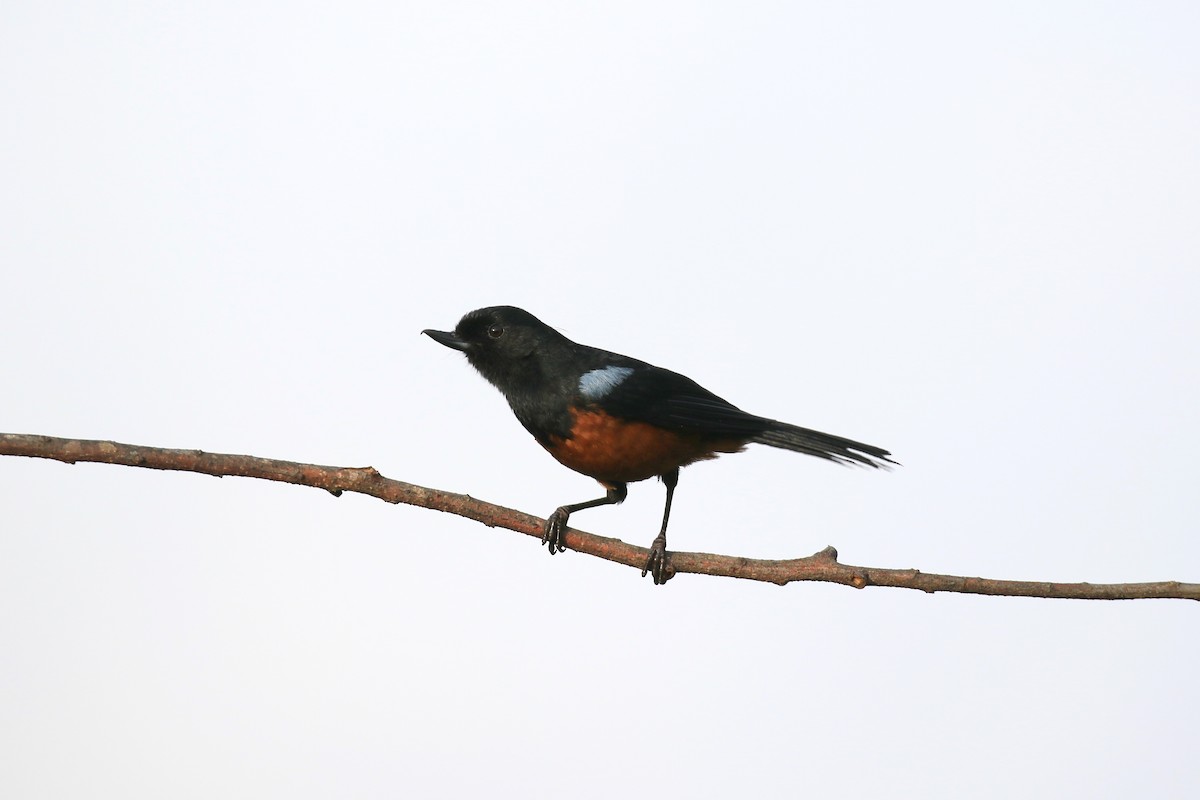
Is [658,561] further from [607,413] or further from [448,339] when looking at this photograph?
[448,339]

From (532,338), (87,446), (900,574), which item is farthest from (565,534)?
(87,446)

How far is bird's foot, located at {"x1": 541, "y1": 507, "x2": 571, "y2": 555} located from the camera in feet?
13.1

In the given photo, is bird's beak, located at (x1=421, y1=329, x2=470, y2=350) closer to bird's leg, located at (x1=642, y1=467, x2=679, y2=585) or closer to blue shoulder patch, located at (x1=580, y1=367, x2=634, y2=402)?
blue shoulder patch, located at (x1=580, y1=367, x2=634, y2=402)

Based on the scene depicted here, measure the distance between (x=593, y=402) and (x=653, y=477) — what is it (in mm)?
450

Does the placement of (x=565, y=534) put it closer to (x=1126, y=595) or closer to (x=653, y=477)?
(x=653, y=477)

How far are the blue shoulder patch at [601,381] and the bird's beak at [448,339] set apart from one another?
51 cm

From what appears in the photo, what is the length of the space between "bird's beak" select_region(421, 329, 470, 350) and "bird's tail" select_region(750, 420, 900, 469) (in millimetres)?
1163

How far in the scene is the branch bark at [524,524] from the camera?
326cm

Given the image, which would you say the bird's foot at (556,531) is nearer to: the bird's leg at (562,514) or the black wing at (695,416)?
the bird's leg at (562,514)

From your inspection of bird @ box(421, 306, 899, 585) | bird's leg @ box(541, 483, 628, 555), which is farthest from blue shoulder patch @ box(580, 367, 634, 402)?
bird's leg @ box(541, 483, 628, 555)

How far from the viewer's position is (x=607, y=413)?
13.5 ft

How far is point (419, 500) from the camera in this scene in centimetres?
351

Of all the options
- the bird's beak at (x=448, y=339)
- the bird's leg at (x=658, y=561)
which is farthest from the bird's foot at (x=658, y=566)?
the bird's beak at (x=448, y=339)

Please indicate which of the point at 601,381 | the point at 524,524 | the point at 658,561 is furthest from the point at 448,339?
the point at 658,561
